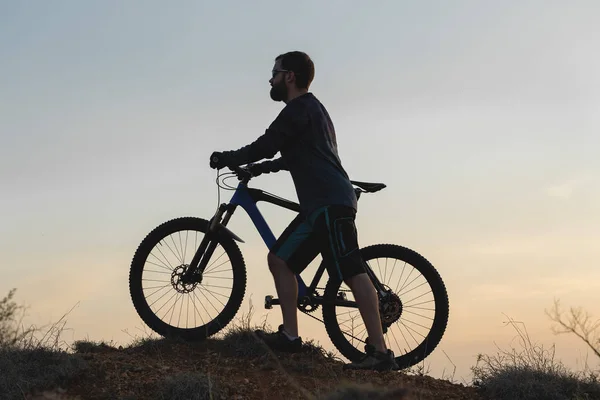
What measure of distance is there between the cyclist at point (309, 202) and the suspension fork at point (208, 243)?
738mm

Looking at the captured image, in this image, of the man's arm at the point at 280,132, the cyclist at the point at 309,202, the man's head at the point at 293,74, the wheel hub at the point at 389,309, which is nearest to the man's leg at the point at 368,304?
the cyclist at the point at 309,202

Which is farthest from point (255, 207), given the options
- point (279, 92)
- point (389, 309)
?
point (389, 309)

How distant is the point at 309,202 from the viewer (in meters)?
6.21

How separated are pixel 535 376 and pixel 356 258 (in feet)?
6.05

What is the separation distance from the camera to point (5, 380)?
6.07m

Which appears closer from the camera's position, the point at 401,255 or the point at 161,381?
the point at 161,381

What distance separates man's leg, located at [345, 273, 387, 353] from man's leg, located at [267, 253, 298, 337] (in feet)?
1.62

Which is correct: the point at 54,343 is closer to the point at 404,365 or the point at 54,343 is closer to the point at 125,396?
the point at 125,396

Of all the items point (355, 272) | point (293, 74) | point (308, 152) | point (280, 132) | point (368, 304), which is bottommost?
point (368, 304)

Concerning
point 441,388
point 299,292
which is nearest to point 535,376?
point 441,388

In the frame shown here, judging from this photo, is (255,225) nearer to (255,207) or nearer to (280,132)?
(255,207)

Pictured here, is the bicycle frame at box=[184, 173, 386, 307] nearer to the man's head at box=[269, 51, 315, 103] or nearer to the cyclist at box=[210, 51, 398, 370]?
the cyclist at box=[210, 51, 398, 370]

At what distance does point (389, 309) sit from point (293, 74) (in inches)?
85.8

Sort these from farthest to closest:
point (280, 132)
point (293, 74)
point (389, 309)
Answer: point (389, 309), point (293, 74), point (280, 132)
